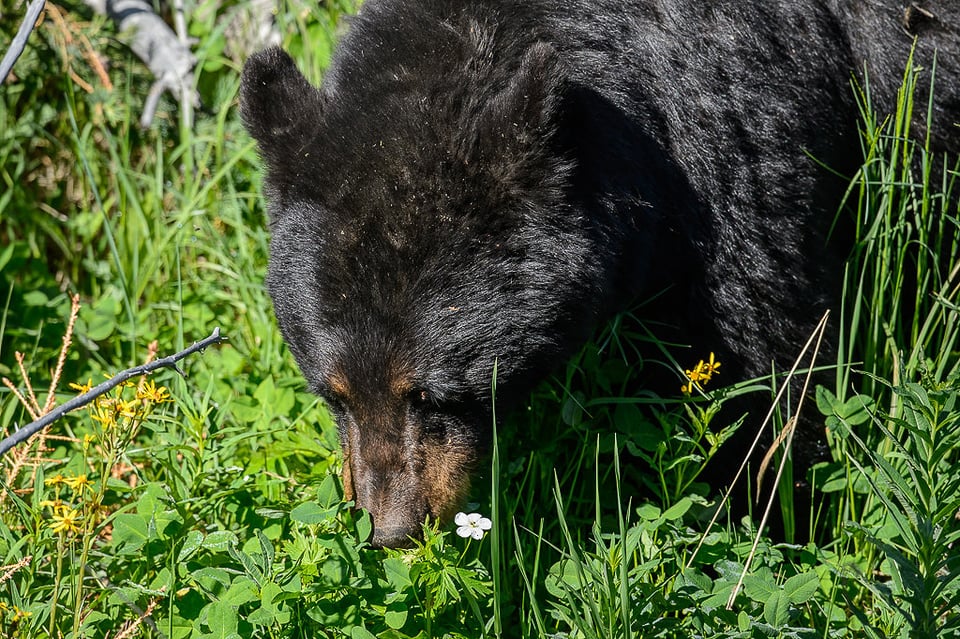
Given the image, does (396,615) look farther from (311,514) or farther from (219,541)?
(219,541)

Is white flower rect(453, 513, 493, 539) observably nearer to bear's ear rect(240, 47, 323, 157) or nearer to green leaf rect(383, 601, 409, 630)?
green leaf rect(383, 601, 409, 630)

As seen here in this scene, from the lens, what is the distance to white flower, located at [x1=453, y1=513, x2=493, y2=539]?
266 cm

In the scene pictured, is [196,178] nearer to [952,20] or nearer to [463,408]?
[463,408]

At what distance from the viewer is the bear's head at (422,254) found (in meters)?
2.78

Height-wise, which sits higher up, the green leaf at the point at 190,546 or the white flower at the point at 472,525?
the white flower at the point at 472,525

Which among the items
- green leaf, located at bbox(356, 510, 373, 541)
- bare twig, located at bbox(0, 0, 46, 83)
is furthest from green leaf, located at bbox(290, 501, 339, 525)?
bare twig, located at bbox(0, 0, 46, 83)

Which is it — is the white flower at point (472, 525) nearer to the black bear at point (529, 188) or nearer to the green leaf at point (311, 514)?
the black bear at point (529, 188)

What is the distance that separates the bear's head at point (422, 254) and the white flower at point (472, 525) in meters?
0.22

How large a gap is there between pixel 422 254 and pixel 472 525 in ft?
2.44

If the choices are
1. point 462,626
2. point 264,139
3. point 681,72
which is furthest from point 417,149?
point 462,626

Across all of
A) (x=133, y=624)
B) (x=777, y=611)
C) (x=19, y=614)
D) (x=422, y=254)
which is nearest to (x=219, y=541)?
(x=133, y=624)

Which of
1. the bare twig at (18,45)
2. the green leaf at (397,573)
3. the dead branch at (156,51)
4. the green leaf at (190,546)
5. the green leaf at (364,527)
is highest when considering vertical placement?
the dead branch at (156,51)

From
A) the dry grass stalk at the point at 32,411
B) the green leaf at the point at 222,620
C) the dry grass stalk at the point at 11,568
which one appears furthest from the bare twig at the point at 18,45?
the green leaf at the point at 222,620

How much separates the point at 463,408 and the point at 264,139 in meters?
1.01
